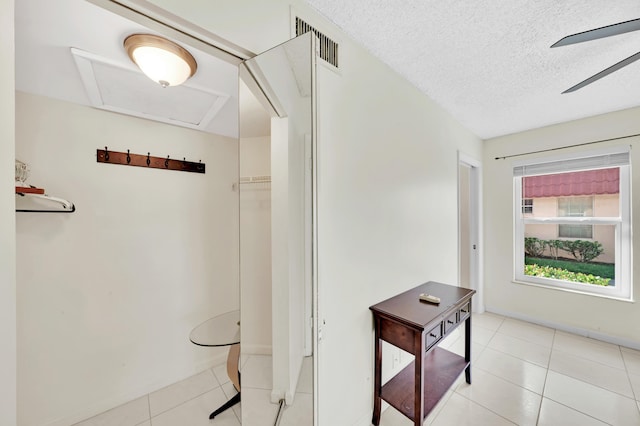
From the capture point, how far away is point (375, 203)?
1.66 metres

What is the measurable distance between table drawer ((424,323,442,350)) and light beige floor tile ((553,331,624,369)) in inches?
83.6

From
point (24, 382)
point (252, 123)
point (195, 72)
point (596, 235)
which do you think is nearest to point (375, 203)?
point (252, 123)

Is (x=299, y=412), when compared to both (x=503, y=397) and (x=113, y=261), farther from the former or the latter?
(x=503, y=397)

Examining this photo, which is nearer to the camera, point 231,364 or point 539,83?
point 231,364

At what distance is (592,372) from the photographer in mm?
2131

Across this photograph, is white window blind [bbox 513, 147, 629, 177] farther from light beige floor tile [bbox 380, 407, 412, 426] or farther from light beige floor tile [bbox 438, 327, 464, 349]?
light beige floor tile [bbox 380, 407, 412, 426]

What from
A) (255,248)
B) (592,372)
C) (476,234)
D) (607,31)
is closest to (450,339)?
(592,372)

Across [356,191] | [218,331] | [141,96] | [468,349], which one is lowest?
[468,349]

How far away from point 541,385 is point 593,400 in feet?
0.97

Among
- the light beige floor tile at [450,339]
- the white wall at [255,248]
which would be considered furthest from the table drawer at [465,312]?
the white wall at [255,248]

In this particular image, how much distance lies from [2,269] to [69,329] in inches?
51.5

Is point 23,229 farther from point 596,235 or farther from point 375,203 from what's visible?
point 596,235

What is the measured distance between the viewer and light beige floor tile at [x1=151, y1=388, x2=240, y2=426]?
1499mm

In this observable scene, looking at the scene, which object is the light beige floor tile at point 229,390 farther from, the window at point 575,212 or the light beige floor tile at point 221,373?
the window at point 575,212
